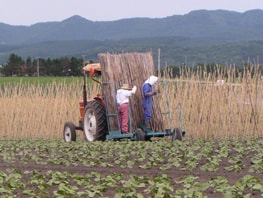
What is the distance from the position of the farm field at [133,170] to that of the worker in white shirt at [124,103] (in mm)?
1594

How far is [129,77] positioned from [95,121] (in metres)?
1.33

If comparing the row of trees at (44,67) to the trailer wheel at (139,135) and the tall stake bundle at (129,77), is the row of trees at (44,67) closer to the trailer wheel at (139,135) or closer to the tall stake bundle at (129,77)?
the tall stake bundle at (129,77)

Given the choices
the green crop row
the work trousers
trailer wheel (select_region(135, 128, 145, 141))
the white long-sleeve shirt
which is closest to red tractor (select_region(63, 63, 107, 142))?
the work trousers

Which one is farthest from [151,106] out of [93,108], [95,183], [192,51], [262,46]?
[192,51]

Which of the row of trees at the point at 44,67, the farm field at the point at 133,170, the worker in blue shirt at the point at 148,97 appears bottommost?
the row of trees at the point at 44,67

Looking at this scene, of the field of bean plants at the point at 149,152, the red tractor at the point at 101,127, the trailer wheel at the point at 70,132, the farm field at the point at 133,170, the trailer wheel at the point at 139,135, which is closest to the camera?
the farm field at the point at 133,170

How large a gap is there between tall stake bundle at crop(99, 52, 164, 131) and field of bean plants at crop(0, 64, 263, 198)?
0.68m

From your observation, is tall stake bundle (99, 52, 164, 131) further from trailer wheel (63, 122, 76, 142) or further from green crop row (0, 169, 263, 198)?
green crop row (0, 169, 263, 198)

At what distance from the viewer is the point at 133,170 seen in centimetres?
1207

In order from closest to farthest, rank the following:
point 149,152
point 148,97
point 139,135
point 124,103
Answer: point 149,152 < point 139,135 < point 148,97 < point 124,103

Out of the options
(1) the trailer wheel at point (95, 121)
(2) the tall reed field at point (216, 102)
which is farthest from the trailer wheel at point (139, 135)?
(2) the tall reed field at point (216, 102)

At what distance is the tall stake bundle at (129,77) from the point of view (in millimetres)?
18094

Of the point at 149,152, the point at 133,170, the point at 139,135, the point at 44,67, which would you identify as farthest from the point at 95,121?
the point at 44,67

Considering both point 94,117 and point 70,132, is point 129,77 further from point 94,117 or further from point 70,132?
point 70,132
